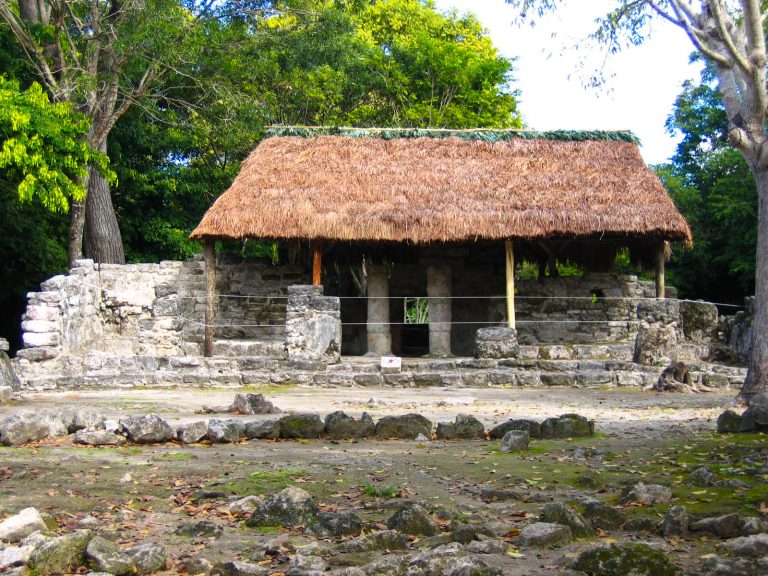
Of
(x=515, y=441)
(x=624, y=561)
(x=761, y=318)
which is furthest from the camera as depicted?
(x=761, y=318)

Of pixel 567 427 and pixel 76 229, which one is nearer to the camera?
pixel 567 427

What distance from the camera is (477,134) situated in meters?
20.7

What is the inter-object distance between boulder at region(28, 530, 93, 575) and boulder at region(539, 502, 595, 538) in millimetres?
2489

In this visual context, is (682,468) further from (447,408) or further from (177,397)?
(177,397)

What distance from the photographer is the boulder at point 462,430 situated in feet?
28.7

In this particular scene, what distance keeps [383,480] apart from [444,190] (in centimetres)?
1238

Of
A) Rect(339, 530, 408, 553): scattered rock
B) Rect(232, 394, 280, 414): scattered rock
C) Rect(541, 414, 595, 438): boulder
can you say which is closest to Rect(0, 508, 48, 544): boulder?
Rect(339, 530, 408, 553): scattered rock

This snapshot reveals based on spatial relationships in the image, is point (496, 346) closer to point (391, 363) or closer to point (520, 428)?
point (391, 363)

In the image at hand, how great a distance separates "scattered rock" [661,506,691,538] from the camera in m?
5.21

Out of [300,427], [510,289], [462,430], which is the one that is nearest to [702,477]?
[462,430]

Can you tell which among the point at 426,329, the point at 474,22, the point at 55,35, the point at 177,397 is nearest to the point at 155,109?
the point at 55,35

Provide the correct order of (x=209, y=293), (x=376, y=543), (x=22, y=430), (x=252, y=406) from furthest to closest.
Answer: (x=209, y=293) → (x=252, y=406) → (x=22, y=430) → (x=376, y=543)

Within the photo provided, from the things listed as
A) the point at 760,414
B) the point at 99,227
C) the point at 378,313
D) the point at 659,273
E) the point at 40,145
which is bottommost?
the point at 760,414

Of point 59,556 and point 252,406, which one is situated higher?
point 252,406
